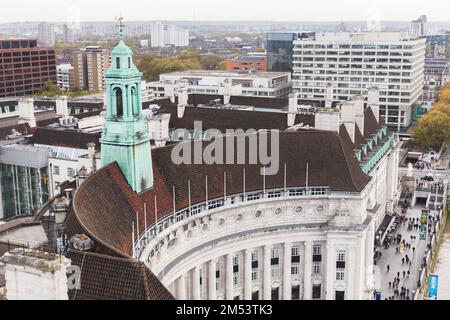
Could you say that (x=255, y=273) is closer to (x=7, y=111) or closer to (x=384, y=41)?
(x=7, y=111)

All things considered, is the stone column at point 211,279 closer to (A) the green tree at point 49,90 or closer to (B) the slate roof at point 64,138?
(B) the slate roof at point 64,138

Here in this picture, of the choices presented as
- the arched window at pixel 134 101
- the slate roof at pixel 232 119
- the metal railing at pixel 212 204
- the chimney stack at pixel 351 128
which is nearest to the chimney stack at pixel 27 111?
the slate roof at pixel 232 119

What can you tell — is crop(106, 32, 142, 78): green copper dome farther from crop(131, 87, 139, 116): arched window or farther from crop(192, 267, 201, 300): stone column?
crop(192, 267, 201, 300): stone column

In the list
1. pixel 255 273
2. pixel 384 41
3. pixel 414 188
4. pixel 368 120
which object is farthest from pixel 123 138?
pixel 384 41

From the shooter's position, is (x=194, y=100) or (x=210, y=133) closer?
(x=210, y=133)

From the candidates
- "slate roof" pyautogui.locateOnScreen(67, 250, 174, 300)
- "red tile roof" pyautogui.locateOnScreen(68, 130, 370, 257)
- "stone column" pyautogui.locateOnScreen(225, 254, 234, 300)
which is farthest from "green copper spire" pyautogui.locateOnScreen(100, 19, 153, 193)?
"slate roof" pyautogui.locateOnScreen(67, 250, 174, 300)

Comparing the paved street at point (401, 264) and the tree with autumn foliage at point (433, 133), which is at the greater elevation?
the tree with autumn foliage at point (433, 133)
